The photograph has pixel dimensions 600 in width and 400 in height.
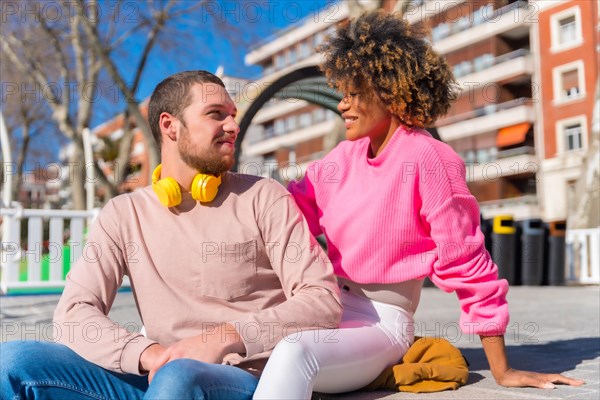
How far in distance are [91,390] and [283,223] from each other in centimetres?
Answer: 75

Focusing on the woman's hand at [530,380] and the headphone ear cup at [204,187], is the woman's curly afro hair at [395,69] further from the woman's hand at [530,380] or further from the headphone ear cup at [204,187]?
the woman's hand at [530,380]

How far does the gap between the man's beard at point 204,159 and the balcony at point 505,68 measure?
103ft

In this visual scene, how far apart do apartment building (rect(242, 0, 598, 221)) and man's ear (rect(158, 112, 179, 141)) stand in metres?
26.2

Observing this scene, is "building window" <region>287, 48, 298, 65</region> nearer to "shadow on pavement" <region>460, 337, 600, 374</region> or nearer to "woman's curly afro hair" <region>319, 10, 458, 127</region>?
"shadow on pavement" <region>460, 337, 600, 374</region>

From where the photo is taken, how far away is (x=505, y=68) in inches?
1331

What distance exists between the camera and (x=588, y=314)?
19.9 feet

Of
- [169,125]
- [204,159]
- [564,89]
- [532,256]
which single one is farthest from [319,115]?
[204,159]

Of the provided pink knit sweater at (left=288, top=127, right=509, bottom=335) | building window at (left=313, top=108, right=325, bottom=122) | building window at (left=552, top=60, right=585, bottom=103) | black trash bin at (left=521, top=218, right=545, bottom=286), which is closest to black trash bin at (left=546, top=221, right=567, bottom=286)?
black trash bin at (left=521, top=218, right=545, bottom=286)

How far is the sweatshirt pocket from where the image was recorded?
2.17 m

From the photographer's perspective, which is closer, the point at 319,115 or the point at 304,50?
the point at 319,115

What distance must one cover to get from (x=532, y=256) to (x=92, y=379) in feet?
34.7

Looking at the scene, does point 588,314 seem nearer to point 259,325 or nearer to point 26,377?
point 259,325

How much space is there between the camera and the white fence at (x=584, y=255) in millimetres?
11484

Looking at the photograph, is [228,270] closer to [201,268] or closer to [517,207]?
[201,268]
